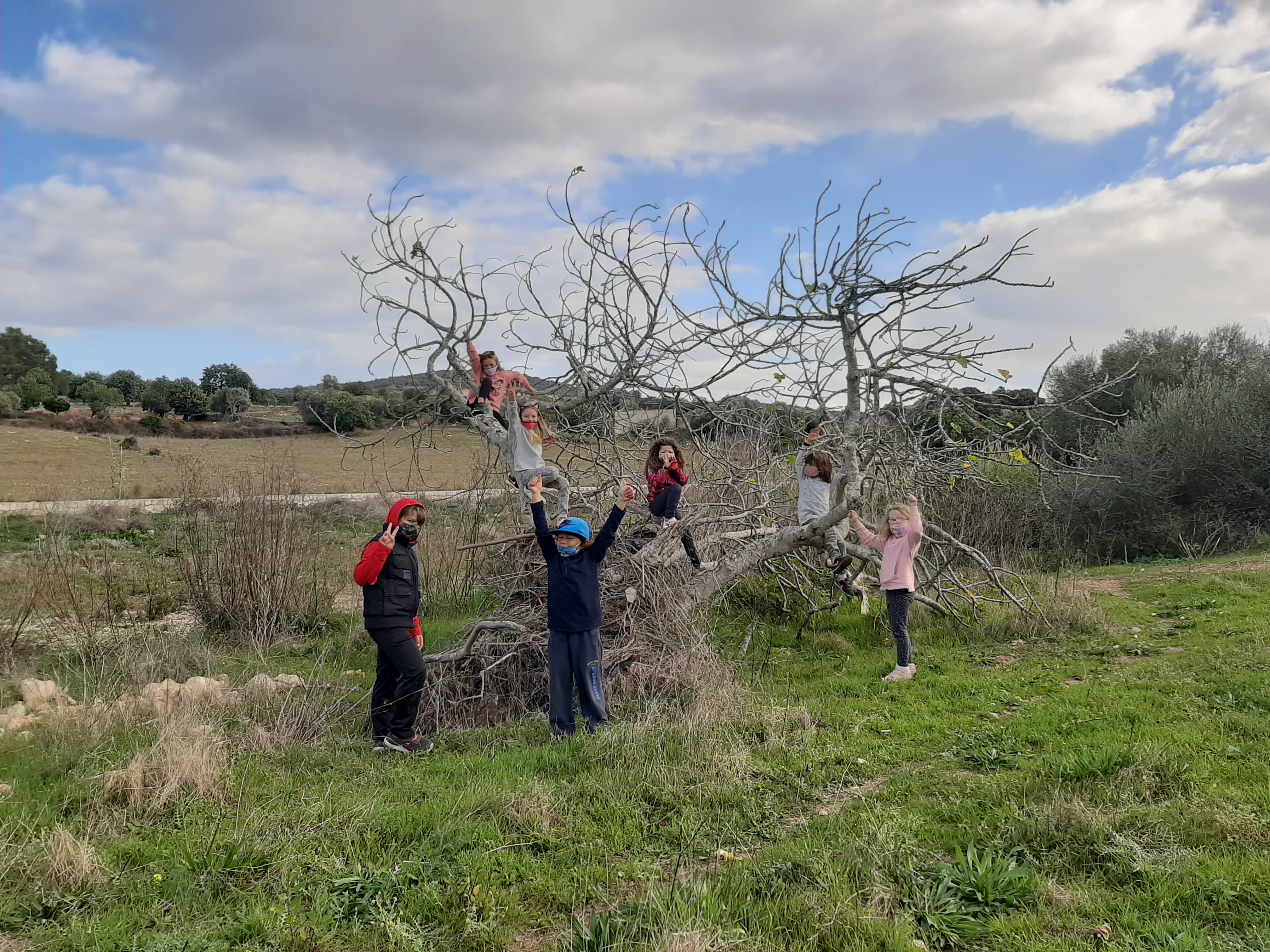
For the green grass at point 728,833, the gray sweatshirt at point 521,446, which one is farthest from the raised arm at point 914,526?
the gray sweatshirt at point 521,446

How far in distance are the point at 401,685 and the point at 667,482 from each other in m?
3.28

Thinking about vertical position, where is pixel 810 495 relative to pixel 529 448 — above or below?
below

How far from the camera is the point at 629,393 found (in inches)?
321

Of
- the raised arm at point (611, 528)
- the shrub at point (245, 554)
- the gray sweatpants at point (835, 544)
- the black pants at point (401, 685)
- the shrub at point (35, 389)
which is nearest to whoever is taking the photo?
the raised arm at point (611, 528)

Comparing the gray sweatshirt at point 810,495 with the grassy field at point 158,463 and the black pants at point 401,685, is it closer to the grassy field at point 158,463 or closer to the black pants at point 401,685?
the grassy field at point 158,463

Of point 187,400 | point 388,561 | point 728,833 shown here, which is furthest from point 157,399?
point 728,833

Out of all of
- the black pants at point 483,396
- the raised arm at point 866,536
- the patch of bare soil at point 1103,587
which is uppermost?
the black pants at point 483,396

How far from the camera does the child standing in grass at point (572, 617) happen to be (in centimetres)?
588

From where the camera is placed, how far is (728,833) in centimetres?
404

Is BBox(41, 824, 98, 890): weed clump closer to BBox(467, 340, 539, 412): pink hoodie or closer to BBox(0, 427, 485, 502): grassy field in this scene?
BBox(467, 340, 539, 412): pink hoodie

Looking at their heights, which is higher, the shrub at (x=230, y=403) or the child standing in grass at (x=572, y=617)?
the shrub at (x=230, y=403)

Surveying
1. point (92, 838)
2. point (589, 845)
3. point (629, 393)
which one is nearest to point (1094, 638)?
point (629, 393)

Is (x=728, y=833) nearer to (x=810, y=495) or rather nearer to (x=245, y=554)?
(x=810, y=495)

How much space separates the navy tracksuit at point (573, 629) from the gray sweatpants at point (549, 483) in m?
1.08
